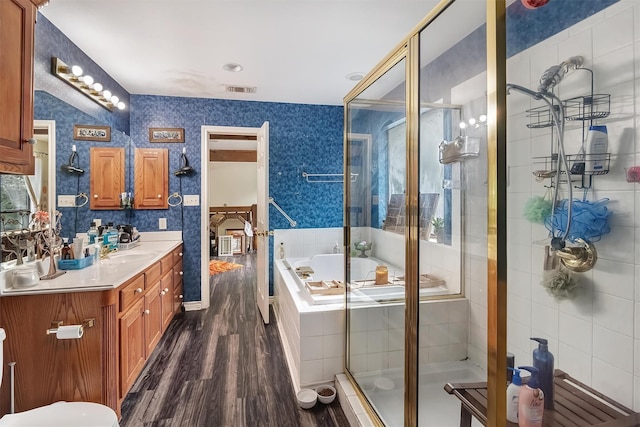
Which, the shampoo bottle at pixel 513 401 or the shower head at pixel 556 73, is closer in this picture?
the shampoo bottle at pixel 513 401

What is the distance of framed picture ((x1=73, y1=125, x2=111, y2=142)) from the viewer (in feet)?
8.28

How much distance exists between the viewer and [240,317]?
11.4 ft

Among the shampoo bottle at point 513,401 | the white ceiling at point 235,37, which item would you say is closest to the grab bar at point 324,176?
the white ceiling at point 235,37

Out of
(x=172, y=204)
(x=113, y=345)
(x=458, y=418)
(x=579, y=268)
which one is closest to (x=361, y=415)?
(x=458, y=418)

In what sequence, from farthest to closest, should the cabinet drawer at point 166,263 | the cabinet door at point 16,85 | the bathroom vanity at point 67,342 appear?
1. the cabinet drawer at point 166,263
2. the bathroom vanity at point 67,342
3. the cabinet door at point 16,85

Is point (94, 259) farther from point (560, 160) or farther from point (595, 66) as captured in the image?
point (595, 66)

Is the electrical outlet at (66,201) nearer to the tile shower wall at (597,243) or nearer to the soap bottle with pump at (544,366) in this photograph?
the tile shower wall at (597,243)

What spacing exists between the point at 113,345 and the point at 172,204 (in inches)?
81.7

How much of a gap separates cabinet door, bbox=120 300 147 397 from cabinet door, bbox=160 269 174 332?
550 millimetres

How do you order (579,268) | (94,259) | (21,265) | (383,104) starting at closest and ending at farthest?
(579,268)
(21,265)
(383,104)
(94,259)

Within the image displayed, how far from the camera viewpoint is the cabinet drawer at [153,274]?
7.80 ft

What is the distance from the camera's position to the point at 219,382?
88.7 inches

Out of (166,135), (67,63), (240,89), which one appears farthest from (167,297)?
(240,89)

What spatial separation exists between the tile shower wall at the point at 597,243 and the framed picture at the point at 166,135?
3.30 meters
